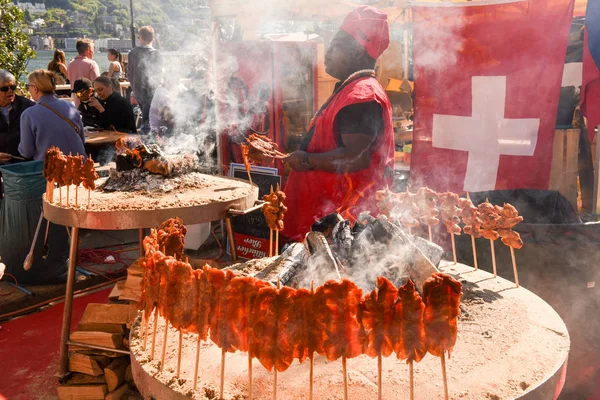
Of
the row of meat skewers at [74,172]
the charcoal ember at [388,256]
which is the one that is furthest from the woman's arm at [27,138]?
the charcoal ember at [388,256]

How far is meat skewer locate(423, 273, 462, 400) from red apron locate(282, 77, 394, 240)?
212 cm

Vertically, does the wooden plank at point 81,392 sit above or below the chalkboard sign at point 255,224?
below

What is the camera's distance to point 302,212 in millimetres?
4121

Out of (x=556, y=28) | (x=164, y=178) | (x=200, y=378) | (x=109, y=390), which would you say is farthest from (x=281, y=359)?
(x=556, y=28)

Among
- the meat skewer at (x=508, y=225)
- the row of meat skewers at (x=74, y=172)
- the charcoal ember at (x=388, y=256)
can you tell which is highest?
the row of meat skewers at (x=74, y=172)

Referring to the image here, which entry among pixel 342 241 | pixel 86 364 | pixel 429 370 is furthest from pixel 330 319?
pixel 86 364

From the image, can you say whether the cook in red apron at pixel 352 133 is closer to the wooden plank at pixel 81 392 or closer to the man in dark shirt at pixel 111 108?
the wooden plank at pixel 81 392

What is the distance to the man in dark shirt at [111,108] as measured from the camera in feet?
25.0

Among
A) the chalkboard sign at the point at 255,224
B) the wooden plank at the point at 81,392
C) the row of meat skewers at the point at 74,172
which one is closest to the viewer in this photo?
the row of meat skewers at the point at 74,172

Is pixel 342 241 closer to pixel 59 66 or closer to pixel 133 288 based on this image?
pixel 133 288

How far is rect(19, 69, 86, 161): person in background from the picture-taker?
17.7ft

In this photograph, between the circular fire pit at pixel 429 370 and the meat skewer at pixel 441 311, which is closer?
the meat skewer at pixel 441 311

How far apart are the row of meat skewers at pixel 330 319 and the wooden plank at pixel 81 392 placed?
222 centimetres

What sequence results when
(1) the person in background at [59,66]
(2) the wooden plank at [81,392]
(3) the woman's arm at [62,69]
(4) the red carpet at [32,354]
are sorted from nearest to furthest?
1. (2) the wooden plank at [81,392]
2. (4) the red carpet at [32,354]
3. (1) the person in background at [59,66]
4. (3) the woman's arm at [62,69]
